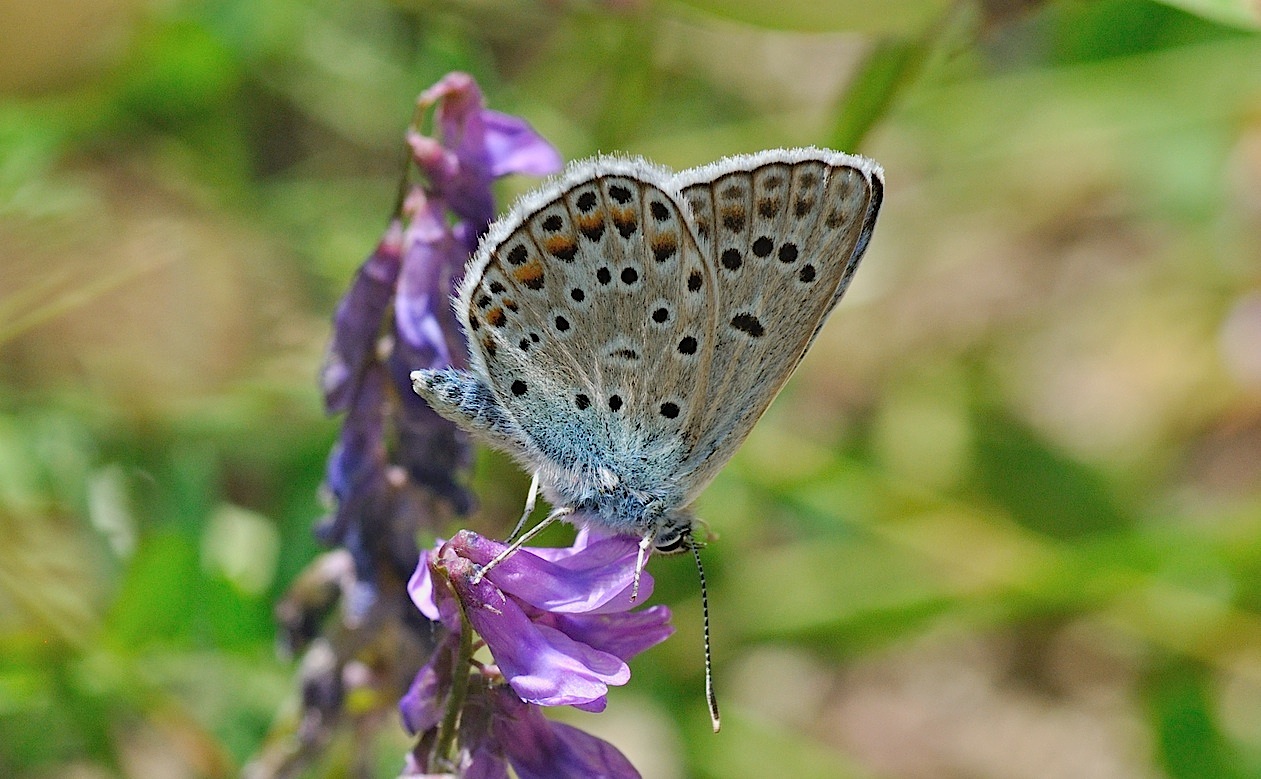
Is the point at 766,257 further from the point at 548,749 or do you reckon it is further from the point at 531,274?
the point at 548,749

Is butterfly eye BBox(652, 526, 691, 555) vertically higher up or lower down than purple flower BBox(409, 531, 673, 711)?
lower down

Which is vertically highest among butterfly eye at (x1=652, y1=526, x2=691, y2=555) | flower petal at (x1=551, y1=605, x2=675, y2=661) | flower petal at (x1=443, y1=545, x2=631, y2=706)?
flower petal at (x1=443, y1=545, x2=631, y2=706)

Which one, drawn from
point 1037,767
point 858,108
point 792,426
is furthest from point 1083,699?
point 858,108

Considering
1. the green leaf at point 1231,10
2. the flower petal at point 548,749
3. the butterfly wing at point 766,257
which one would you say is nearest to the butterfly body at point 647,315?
the butterfly wing at point 766,257

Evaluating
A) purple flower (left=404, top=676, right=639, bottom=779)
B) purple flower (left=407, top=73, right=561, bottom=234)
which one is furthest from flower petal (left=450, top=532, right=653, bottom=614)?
purple flower (left=407, top=73, right=561, bottom=234)

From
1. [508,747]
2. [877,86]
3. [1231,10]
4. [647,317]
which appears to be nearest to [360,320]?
[647,317]

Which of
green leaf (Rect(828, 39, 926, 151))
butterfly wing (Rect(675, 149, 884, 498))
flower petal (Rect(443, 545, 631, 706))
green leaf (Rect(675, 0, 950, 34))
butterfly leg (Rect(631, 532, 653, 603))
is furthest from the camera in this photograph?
green leaf (Rect(828, 39, 926, 151))

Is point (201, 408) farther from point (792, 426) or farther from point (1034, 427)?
point (1034, 427)

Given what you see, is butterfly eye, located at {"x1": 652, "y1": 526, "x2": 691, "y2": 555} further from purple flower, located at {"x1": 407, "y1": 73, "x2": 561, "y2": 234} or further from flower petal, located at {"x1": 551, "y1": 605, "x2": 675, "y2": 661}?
purple flower, located at {"x1": 407, "y1": 73, "x2": 561, "y2": 234}
